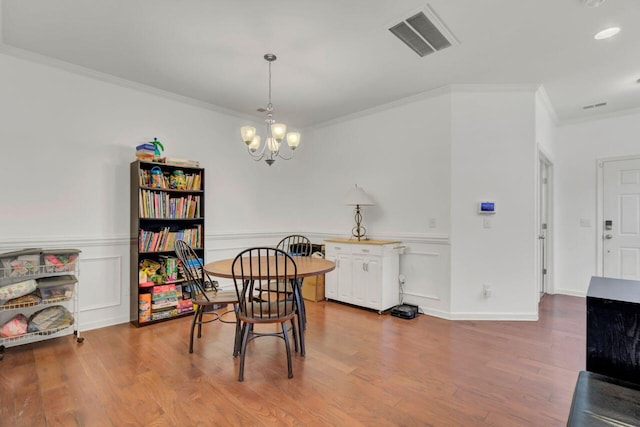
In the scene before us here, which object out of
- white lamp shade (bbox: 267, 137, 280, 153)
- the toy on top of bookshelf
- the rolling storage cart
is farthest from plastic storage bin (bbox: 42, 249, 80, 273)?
white lamp shade (bbox: 267, 137, 280, 153)

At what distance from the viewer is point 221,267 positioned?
267cm

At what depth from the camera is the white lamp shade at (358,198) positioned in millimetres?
4104

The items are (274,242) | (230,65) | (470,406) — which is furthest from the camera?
(274,242)

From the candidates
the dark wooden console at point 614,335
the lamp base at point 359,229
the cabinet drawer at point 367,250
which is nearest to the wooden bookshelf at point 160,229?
the cabinet drawer at point 367,250

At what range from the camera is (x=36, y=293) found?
9.10 feet

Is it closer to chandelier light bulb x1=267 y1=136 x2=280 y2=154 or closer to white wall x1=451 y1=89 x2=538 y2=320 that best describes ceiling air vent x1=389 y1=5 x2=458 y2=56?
white wall x1=451 y1=89 x2=538 y2=320

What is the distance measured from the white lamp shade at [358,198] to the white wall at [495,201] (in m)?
1.03

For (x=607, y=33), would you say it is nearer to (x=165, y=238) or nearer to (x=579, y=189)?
(x=579, y=189)

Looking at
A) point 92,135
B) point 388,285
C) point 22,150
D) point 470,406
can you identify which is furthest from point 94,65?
point 470,406

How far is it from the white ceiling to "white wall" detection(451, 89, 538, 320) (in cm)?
37

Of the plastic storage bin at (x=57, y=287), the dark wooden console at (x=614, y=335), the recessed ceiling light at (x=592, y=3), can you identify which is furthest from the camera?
the plastic storage bin at (x=57, y=287)

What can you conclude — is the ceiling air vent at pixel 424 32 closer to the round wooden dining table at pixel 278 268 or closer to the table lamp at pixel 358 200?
the table lamp at pixel 358 200

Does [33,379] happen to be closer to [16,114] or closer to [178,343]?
[178,343]

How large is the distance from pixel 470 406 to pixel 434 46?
9.17ft
